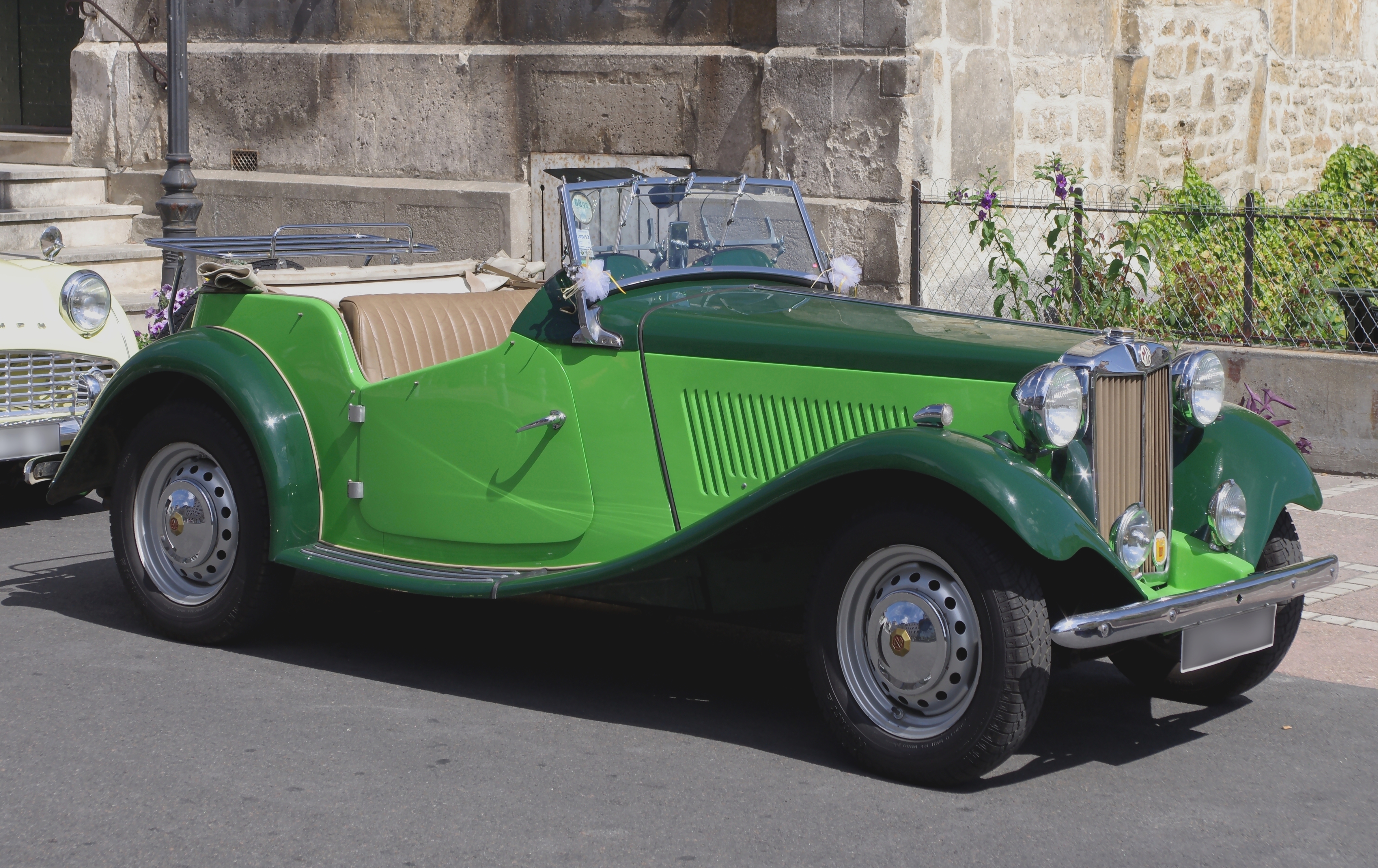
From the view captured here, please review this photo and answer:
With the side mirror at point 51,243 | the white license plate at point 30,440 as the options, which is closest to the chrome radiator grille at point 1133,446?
the white license plate at point 30,440

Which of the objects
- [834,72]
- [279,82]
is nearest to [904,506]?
[834,72]

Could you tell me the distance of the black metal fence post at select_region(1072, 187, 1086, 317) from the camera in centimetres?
885

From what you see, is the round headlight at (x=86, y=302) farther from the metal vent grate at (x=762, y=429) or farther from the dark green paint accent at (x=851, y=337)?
the metal vent grate at (x=762, y=429)

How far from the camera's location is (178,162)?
9.59 metres

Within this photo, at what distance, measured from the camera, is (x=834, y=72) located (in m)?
9.77

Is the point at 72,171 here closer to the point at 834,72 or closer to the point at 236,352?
the point at 834,72

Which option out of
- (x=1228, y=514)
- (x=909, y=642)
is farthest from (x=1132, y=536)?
(x=909, y=642)

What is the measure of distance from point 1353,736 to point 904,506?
5.21 ft

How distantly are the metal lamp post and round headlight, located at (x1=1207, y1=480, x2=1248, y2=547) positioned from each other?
22.4ft

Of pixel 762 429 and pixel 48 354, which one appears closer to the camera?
pixel 762 429

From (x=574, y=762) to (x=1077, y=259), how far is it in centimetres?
587

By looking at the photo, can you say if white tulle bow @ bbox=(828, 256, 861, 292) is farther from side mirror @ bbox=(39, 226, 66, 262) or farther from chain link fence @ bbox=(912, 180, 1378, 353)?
side mirror @ bbox=(39, 226, 66, 262)

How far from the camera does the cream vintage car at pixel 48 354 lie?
Answer: 262 inches

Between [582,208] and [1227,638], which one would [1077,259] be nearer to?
[582,208]
